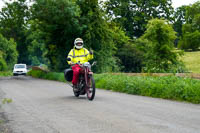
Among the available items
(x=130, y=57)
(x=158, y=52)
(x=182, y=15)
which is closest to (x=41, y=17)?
(x=158, y=52)

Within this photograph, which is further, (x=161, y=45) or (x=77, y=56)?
(x=161, y=45)

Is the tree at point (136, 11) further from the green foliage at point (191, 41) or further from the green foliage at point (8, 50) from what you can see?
the green foliage at point (8, 50)

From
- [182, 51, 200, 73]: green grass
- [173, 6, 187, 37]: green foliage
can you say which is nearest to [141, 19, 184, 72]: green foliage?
[182, 51, 200, 73]: green grass

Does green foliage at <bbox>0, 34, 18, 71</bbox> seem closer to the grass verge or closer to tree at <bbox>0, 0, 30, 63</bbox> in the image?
tree at <bbox>0, 0, 30, 63</bbox>

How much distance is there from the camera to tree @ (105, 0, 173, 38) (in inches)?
2069

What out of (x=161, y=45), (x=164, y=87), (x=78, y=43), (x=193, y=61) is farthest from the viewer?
(x=193, y=61)

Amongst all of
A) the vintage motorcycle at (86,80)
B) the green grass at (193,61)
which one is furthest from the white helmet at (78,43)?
the green grass at (193,61)

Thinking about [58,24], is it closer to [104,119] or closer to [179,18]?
[104,119]

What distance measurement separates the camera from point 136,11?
176ft

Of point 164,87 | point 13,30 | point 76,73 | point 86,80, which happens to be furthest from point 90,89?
point 13,30

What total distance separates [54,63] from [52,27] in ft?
20.2

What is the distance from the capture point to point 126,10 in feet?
176

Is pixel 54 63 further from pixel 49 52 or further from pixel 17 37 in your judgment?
pixel 17 37

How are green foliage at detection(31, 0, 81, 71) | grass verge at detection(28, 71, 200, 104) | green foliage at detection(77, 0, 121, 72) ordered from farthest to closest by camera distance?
A: green foliage at detection(77, 0, 121, 72), green foliage at detection(31, 0, 81, 71), grass verge at detection(28, 71, 200, 104)
